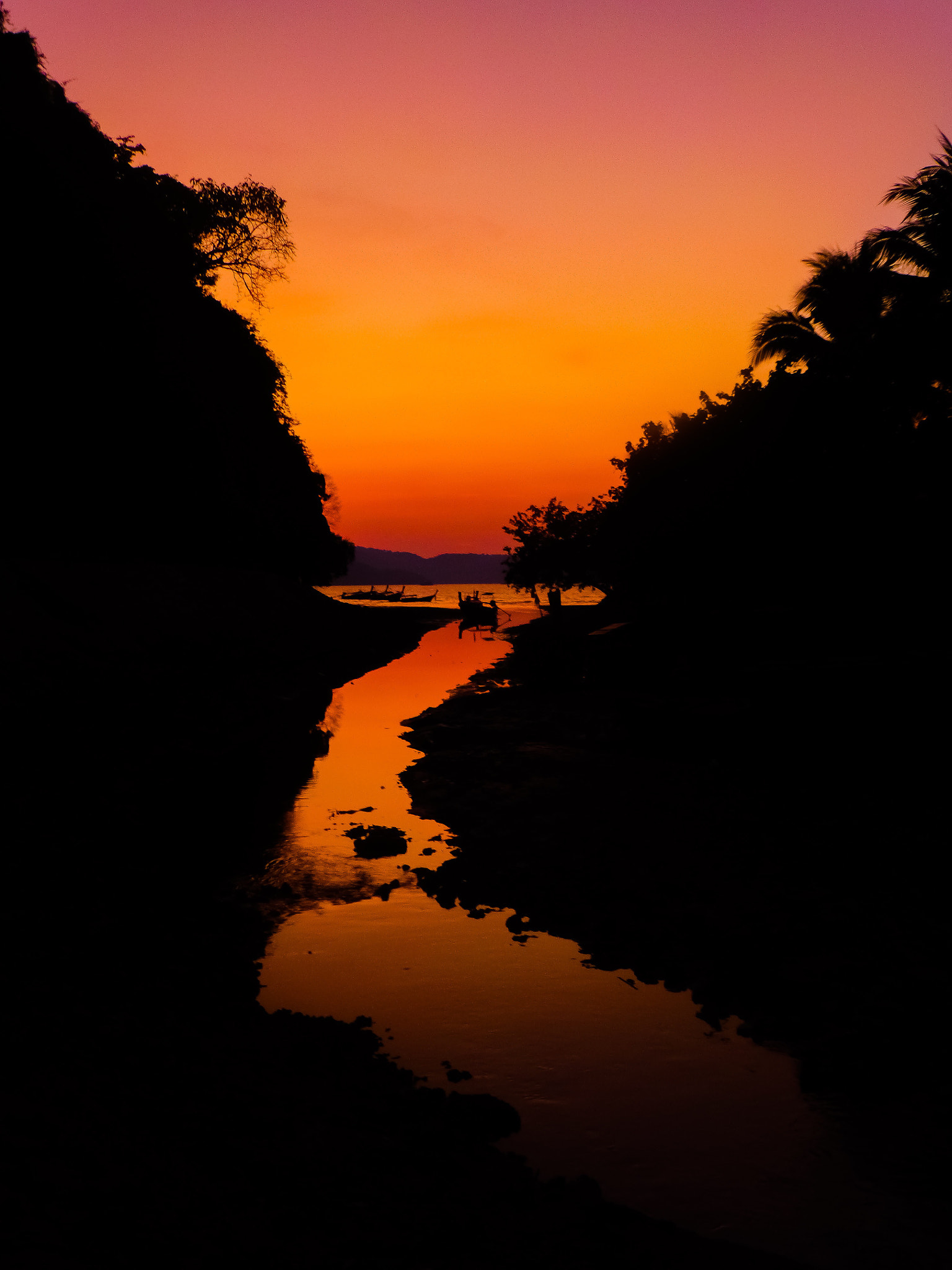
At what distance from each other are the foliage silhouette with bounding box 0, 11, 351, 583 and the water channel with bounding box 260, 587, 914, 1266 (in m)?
20.6

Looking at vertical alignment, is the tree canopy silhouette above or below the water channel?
above

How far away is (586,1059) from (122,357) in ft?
91.5

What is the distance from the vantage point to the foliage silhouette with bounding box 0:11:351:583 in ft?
76.5

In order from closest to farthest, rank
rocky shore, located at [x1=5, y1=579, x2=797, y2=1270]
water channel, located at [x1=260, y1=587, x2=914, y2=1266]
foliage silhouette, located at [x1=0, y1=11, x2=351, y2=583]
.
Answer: rocky shore, located at [x1=5, y1=579, x2=797, y2=1270]
water channel, located at [x1=260, y1=587, x2=914, y2=1266]
foliage silhouette, located at [x1=0, y1=11, x2=351, y2=583]

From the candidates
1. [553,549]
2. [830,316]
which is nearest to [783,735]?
[830,316]

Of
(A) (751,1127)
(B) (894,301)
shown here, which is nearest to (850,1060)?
(A) (751,1127)

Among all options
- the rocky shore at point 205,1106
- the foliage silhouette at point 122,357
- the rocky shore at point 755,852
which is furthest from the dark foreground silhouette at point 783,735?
the foliage silhouette at point 122,357

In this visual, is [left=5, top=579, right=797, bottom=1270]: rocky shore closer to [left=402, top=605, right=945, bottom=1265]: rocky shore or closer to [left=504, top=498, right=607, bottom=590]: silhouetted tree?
[left=402, top=605, right=945, bottom=1265]: rocky shore

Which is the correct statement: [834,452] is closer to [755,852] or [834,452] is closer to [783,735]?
[783,735]

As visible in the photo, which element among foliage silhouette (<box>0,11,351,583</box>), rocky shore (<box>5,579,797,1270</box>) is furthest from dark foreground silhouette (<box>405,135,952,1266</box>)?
foliage silhouette (<box>0,11,351,583</box>)

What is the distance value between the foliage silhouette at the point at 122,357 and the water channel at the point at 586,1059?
2061 centimetres

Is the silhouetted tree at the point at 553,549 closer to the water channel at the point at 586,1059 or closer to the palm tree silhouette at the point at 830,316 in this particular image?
the palm tree silhouette at the point at 830,316

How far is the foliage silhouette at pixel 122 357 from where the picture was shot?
23.3m

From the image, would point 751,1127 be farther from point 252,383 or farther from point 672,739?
point 252,383
